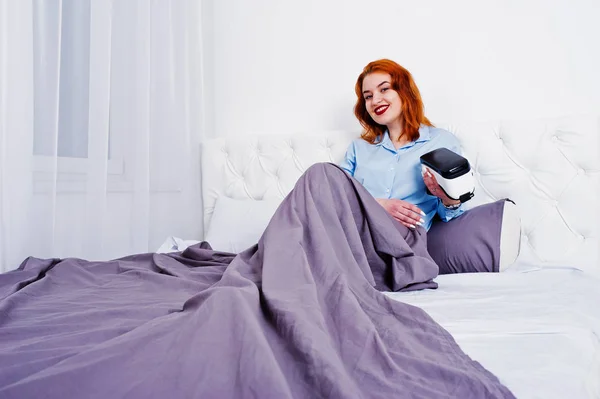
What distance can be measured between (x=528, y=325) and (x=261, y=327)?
0.49 metres

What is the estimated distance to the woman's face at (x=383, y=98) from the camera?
1.71 metres

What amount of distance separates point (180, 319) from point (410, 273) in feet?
2.20

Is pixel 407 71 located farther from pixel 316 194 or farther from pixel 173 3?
pixel 173 3

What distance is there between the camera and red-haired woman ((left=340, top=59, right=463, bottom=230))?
161 cm

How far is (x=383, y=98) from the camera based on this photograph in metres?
1.71

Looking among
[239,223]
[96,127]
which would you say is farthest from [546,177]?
[96,127]

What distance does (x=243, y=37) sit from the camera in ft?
7.30

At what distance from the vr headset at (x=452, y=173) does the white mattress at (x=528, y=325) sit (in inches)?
9.4

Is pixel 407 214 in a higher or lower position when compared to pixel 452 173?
lower

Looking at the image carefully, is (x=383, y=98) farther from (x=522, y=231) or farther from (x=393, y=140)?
(x=522, y=231)

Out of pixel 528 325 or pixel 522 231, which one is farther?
pixel 522 231

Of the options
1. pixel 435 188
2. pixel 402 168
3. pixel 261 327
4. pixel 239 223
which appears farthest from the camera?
pixel 239 223

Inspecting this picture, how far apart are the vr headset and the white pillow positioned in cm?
67

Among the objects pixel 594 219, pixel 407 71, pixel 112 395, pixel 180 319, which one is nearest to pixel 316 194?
pixel 180 319
